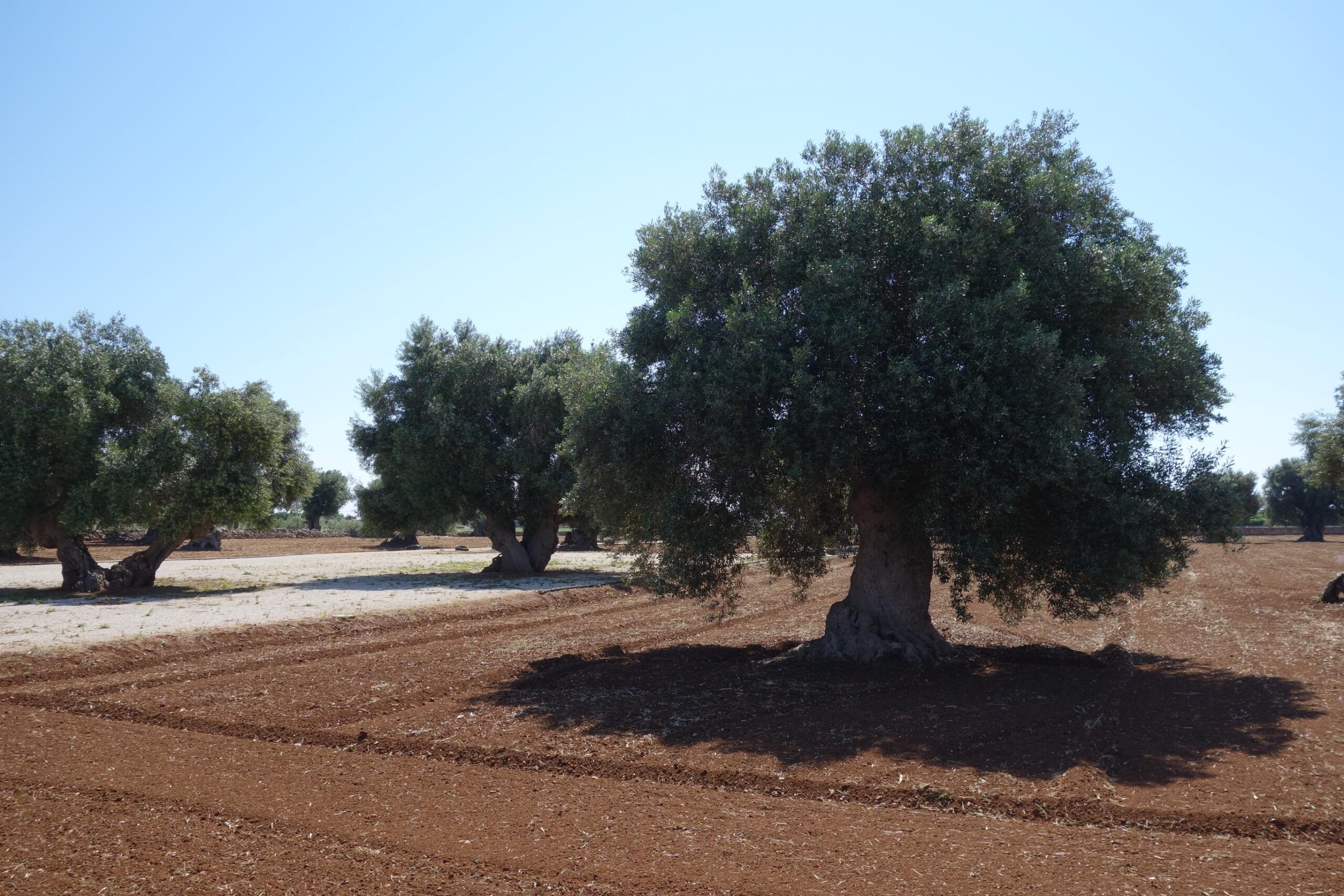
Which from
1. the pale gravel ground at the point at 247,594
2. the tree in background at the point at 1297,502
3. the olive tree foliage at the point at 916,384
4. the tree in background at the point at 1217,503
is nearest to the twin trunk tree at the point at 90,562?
the pale gravel ground at the point at 247,594

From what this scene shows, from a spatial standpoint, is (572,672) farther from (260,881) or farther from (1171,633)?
(1171,633)

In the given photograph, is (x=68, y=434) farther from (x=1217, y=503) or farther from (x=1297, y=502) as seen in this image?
(x=1297, y=502)

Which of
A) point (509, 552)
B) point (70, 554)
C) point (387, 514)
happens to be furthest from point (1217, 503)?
point (70, 554)

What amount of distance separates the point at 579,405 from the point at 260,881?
10.8m

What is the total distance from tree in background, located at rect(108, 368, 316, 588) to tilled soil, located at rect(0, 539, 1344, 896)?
13287mm

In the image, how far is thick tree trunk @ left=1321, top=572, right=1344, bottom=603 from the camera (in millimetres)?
25141

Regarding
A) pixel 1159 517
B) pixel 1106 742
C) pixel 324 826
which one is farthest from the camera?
pixel 1159 517

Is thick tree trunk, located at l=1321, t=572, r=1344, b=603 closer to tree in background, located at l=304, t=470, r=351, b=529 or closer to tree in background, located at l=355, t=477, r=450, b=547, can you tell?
tree in background, located at l=355, t=477, r=450, b=547

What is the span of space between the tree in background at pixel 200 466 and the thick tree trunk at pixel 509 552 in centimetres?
962

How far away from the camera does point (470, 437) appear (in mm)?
33719

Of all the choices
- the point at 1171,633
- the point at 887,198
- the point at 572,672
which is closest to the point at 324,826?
the point at 572,672

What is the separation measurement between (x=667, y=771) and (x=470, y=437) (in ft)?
86.2

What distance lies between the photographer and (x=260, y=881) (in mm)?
6332

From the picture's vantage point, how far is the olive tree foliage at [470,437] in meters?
34.1
